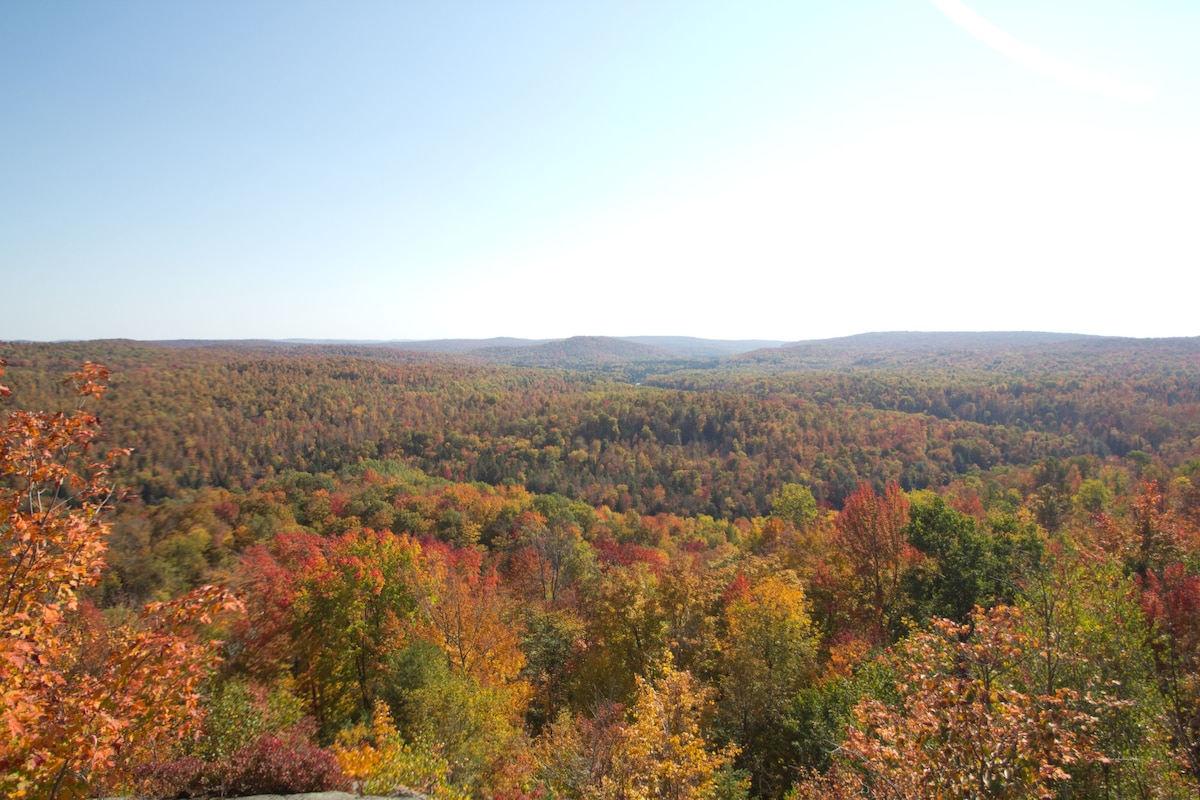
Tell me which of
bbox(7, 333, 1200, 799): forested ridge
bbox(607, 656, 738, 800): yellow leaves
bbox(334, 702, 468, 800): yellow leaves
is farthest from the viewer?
bbox(607, 656, 738, 800): yellow leaves

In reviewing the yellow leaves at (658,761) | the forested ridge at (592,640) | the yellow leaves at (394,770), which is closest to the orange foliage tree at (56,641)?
the forested ridge at (592,640)

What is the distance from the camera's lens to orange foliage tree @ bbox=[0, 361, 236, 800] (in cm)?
502

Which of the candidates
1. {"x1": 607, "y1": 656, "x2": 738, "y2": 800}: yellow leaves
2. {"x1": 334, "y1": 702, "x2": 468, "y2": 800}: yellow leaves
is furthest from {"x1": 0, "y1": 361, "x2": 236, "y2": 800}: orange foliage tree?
{"x1": 607, "y1": 656, "x2": 738, "y2": 800}: yellow leaves

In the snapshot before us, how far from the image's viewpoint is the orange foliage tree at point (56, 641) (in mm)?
5020

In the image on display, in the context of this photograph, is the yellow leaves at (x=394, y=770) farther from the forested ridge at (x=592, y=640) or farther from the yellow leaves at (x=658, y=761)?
the yellow leaves at (x=658, y=761)

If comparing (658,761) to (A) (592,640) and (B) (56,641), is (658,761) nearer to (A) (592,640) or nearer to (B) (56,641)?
(B) (56,641)

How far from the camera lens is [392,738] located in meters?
14.0

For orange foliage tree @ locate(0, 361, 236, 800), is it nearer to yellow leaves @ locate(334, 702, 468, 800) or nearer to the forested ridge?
the forested ridge

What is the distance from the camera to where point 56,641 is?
5.87 m

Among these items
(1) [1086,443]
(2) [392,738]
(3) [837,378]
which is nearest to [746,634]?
(2) [392,738]

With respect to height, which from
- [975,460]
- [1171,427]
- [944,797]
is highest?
[944,797]

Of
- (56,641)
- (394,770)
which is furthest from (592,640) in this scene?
(56,641)

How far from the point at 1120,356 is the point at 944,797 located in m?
281

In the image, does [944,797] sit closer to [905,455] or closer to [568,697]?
[568,697]
